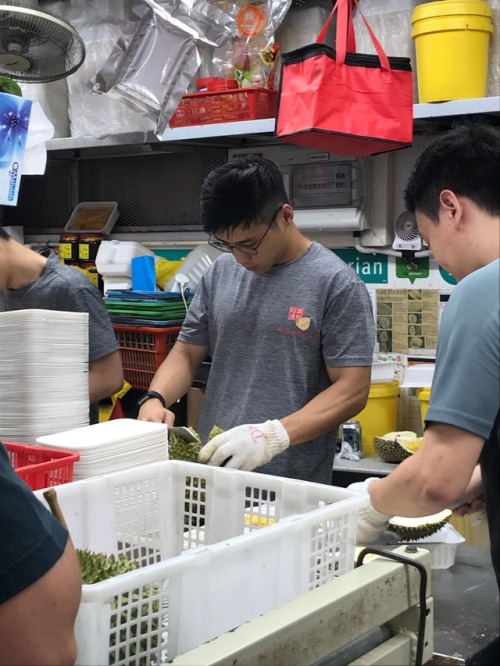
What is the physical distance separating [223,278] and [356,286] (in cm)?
41

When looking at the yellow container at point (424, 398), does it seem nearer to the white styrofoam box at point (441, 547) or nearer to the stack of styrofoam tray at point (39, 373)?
the white styrofoam box at point (441, 547)

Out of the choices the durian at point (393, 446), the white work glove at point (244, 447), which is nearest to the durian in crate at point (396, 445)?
the durian at point (393, 446)

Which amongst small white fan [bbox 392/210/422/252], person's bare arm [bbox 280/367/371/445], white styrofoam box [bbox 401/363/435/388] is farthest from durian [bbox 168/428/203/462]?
small white fan [bbox 392/210/422/252]

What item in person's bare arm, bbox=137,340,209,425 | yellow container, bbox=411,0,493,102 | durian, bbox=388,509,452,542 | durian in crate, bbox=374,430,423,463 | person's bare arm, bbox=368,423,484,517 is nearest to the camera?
person's bare arm, bbox=368,423,484,517

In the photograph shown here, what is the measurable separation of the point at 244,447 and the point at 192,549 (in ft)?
1.46

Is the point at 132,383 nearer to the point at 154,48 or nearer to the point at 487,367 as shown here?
the point at 154,48

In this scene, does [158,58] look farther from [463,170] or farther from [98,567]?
[98,567]

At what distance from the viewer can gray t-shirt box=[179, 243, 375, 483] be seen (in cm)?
218

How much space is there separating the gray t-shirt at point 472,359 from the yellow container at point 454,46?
1.87 meters

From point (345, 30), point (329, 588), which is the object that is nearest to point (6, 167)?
point (345, 30)

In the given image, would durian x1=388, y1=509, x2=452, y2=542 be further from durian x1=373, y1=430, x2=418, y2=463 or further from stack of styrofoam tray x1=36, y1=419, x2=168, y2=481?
durian x1=373, y1=430, x2=418, y2=463

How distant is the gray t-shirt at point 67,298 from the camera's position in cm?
244

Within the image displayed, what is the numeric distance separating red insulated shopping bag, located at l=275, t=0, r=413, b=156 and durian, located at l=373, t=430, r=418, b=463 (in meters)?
1.12

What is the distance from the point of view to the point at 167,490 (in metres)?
1.51
